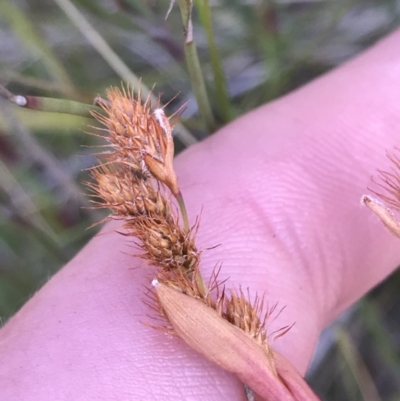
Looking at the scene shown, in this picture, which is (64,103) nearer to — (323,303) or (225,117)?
(225,117)

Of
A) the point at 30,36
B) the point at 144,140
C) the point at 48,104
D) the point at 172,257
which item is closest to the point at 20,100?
the point at 48,104

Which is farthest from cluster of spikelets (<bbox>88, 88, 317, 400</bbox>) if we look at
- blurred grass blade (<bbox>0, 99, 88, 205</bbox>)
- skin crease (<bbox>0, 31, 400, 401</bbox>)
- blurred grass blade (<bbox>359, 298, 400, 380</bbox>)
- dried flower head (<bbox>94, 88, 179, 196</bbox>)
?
blurred grass blade (<bbox>359, 298, 400, 380</bbox>)

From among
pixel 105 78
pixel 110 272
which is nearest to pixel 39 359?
pixel 110 272

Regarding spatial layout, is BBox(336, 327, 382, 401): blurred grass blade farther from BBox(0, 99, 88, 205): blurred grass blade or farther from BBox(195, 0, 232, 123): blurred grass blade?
BBox(0, 99, 88, 205): blurred grass blade

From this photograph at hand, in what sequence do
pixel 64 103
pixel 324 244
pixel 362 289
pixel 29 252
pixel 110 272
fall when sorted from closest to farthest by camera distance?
pixel 64 103
pixel 110 272
pixel 324 244
pixel 362 289
pixel 29 252

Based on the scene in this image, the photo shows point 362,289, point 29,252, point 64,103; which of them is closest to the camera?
point 64,103

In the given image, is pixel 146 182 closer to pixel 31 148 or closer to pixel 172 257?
pixel 172 257
